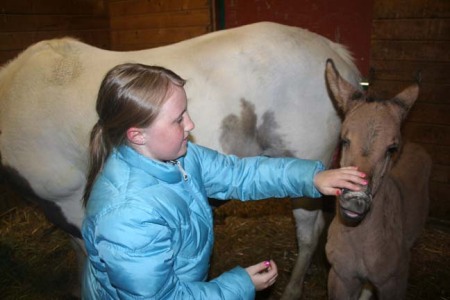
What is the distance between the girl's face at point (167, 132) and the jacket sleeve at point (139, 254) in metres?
0.25

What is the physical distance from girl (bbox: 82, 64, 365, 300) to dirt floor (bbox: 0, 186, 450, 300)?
1771 millimetres

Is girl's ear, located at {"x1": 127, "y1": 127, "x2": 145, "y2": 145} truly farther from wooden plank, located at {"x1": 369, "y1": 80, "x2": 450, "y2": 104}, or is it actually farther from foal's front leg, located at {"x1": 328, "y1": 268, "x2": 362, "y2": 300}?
wooden plank, located at {"x1": 369, "y1": 80, "x2": 450, "y2": 104}

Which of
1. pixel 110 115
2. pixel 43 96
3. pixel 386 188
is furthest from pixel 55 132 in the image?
Answer: pixel 386 188

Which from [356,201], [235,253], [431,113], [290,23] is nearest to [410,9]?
[431,113]

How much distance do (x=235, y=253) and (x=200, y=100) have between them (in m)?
1.91

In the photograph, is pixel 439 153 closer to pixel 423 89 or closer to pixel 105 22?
pixel 423 89

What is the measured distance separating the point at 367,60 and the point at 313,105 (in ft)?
6.23

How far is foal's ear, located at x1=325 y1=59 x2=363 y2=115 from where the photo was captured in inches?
82.7

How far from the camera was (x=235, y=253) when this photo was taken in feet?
11.8

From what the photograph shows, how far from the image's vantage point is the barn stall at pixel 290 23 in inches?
128

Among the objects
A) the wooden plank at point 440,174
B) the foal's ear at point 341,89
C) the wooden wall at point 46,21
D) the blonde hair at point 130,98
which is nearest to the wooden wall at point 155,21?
the wooden wall at point 46,21

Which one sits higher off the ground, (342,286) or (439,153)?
(439,153)

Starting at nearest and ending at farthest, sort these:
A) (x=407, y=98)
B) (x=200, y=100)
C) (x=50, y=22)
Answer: (x=407, y=98), (x=200, y=100), (x=50, y=22)

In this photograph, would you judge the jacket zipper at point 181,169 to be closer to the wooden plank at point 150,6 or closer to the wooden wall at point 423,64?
the wooden wall at point 423,64
